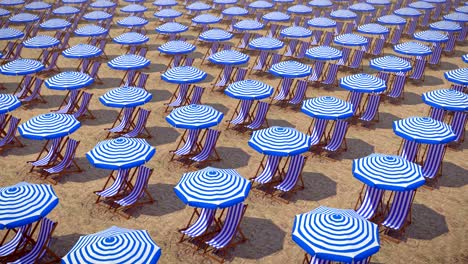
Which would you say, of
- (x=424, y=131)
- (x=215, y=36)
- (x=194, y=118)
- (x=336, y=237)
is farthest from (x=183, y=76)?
(x=336, y=237)

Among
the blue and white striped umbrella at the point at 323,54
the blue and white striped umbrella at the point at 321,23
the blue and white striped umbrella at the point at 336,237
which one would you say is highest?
the blue and white striped umbrella at the point at 336,237

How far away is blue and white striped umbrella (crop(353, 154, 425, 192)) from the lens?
30.4 feet

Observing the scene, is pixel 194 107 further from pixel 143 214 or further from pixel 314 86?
pixel 314 86

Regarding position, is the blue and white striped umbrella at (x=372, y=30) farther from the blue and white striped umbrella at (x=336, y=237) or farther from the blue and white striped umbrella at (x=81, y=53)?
the blue and white striped umbrella at (x=336, y=237)

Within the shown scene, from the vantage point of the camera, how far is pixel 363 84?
1444 cm

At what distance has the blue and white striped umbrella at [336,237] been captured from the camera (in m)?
7.35

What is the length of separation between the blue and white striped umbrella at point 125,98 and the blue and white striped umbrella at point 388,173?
6.42m

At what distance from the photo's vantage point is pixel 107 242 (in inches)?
291

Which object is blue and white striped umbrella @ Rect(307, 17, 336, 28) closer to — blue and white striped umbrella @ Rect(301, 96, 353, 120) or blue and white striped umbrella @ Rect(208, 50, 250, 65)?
blue and white striped umbrella @ Rect(208, 50, 250, 65)

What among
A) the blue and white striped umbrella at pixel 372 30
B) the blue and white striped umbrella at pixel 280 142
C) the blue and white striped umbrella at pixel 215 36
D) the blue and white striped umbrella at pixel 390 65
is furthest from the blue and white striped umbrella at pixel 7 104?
the blue and white striped umbrella at pixel 372 30

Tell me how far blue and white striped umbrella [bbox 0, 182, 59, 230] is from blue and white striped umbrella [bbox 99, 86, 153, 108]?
4.51 metres

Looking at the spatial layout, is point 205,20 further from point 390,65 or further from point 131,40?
point 390,65

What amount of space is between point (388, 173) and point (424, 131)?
Answer: 258 cm

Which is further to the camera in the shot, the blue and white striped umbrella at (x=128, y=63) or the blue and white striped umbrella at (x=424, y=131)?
the blue and white striped umbrella at (x=128, y=63)
